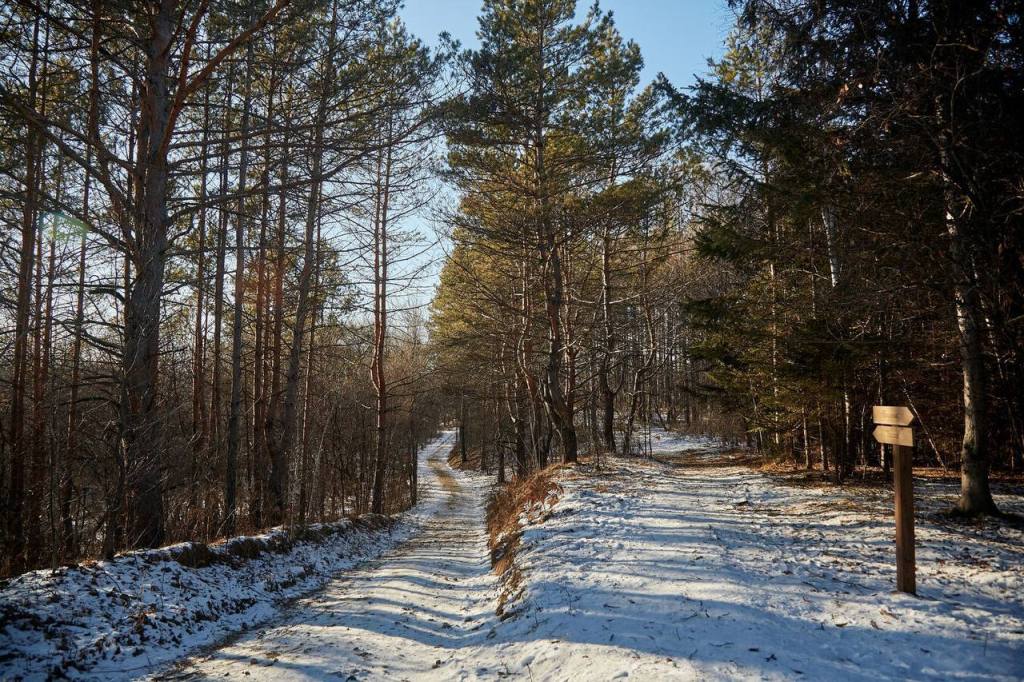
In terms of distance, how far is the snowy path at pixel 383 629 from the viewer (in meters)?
4.79

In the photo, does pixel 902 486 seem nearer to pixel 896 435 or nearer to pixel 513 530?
pixel 896 435

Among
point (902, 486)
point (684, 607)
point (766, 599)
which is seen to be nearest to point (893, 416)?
point (902, 486)

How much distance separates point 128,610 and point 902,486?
7.83m

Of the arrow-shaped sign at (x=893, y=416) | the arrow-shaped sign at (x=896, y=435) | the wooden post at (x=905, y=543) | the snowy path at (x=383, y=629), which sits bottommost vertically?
the snowy path at (x=383, y=629)

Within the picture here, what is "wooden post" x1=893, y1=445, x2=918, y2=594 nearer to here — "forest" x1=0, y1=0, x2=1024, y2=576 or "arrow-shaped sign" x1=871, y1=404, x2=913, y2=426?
"arrow-shaped sign" x1=871, y1=404, x2=913, y2=426

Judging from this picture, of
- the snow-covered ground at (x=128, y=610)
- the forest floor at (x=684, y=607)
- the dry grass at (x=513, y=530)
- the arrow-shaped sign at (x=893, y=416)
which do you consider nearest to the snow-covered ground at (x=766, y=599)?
the forest floor at (x=684, y=607)

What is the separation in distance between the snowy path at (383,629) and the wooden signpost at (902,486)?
4.10m

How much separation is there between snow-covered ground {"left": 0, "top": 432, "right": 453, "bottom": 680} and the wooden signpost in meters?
6.96

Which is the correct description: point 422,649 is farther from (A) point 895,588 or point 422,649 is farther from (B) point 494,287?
(B) point 494,287

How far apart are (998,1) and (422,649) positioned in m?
9.41

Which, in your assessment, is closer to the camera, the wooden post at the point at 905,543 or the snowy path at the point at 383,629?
the snowy path at the point at 383,629

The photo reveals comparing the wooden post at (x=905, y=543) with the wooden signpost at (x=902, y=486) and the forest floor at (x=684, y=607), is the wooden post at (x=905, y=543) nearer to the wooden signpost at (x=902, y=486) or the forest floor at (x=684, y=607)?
the wooden signpost at (x=902, y=486)

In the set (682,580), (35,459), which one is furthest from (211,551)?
(682,580)

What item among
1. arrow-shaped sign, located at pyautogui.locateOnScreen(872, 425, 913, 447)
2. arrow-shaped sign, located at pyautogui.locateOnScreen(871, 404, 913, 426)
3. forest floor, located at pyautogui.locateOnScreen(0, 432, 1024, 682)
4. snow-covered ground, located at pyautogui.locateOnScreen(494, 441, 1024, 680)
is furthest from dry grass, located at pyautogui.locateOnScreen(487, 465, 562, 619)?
arrow-shaped sign, located at pyautogui.locateOnScreen(871, 404, 913, 426)
